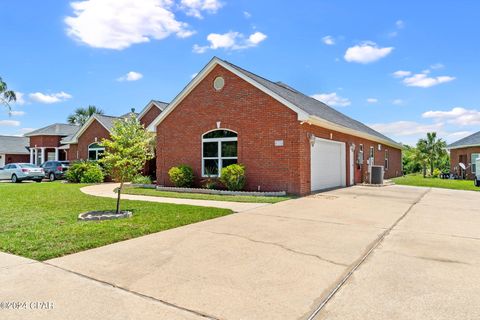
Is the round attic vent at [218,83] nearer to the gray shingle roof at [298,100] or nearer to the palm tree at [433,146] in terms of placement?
the gray shingle roof at [298,100]

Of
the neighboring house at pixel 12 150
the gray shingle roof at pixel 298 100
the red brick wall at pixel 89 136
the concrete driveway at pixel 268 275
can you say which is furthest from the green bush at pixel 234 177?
the neighboring house at pixel 12 150

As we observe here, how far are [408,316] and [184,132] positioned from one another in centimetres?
1401

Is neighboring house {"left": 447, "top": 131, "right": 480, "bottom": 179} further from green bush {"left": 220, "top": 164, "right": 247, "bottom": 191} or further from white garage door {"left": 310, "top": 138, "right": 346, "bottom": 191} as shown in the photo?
green bush {"left": 220, "top": 164, "right": 247, "bottom": 191}

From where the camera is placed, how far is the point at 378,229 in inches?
269

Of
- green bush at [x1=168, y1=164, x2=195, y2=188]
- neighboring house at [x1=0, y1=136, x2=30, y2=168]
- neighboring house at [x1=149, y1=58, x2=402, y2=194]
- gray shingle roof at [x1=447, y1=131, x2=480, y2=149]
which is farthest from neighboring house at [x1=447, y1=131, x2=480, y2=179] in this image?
neighboring house at [x1=0, y1=136, x2=30, y2=168]

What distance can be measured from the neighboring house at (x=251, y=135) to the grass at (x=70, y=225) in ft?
16.3

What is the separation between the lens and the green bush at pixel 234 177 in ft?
44.2

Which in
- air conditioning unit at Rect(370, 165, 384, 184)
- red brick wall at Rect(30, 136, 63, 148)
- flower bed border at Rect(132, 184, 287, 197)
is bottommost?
flower bed border at Rect(132, 184, 287, 197)

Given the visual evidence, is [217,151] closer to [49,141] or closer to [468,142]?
[468,142]

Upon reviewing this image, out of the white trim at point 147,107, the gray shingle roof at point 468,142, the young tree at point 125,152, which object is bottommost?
the young tree at point 125,152

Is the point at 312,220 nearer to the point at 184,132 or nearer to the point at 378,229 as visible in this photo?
the point at 378,229

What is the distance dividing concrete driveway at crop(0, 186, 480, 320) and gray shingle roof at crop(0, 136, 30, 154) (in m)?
45.3

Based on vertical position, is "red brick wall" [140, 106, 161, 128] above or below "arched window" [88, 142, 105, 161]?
above

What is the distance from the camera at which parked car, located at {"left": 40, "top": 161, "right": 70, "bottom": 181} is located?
24.9 metres
